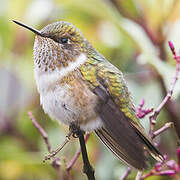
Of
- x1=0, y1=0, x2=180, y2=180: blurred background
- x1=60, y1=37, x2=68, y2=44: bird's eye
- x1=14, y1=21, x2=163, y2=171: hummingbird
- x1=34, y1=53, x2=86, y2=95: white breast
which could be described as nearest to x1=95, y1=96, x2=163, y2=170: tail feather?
x1=14, y1=21, x2=163, y2=171: hummingbird

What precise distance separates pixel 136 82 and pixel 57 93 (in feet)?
4.63

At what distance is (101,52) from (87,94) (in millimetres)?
1350

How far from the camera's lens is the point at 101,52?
3.13 meters

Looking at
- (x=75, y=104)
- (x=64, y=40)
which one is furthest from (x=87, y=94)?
(x=64, y=40)

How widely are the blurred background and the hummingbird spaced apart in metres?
0.68

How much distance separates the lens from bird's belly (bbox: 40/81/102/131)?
179 centimetres

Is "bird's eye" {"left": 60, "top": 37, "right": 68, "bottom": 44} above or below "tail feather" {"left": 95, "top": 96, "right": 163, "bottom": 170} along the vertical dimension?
above

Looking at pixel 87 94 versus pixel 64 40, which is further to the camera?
pixel 64 40

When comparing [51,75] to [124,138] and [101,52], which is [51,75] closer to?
[124,138]

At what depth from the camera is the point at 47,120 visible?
307 centimetres

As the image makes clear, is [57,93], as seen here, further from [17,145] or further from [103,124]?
[17,145]

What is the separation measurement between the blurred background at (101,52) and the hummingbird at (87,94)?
684 mm

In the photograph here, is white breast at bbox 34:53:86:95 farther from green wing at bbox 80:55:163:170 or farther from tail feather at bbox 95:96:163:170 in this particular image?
tail feather at bbox 95:96:163:170

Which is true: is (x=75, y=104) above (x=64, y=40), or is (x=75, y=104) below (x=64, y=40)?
below
